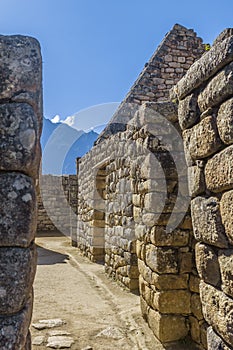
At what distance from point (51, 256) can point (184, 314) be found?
5.63 meters

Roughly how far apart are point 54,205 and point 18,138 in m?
12.7

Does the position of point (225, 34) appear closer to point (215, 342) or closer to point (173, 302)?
point (215, 342)

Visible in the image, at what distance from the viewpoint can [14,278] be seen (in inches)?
53.3

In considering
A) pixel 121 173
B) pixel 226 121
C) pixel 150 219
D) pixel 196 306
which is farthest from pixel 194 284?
pixel 121 173

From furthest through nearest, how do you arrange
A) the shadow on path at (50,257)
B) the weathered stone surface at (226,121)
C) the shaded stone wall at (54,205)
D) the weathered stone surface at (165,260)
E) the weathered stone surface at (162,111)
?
the shaded stone wall at (54,205), the shadow on path at (50,257), the weathered stone surface at (162,111), the weathered stone surface at (165,260), the weathered stone surface at (226,121)

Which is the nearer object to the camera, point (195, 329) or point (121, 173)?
point (195, 329)

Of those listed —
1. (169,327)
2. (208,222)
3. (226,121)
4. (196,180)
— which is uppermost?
(226,121)

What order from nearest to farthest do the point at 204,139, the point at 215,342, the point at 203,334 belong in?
the point at 215,342 < the point at 204,139 < the point at 203,334

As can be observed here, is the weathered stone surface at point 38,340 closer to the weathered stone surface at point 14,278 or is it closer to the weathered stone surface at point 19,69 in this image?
the weathered stone surface at point 14,278

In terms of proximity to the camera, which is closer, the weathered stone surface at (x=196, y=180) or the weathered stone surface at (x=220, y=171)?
→ the weathered stone surface at (x=220, y=171)

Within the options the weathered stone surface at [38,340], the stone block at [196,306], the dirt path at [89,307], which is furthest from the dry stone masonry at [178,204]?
the weathered stone surface at [38,340]

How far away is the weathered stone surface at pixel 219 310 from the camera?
61.7 inches

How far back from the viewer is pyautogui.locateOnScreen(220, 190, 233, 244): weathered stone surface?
1.56 metres

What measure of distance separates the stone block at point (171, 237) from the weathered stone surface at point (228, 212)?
1.65 metres
